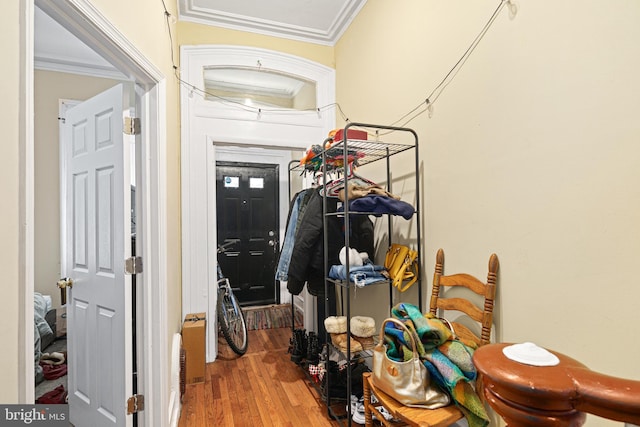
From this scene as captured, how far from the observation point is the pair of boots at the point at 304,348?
254 cm

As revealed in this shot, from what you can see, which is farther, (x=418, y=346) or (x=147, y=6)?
(x=147, y=6)

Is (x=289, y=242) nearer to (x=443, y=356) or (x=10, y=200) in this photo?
(x=443, y=356)

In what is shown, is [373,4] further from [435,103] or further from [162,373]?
[162,373]

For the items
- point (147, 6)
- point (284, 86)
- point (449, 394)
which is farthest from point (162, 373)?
point (284, 86)

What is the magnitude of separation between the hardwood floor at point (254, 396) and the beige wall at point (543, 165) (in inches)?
49.7

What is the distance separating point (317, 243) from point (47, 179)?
9.72 ft

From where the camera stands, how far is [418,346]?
4.21ft

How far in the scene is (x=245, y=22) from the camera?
2.72 meters

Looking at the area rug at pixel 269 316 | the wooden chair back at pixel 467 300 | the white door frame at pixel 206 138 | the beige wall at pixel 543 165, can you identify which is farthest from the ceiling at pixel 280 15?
the area rug at pixel 269 316

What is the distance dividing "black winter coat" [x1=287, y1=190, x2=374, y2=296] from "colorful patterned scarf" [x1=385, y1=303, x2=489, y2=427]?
0.72 meters

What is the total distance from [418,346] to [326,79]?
2.63 meters

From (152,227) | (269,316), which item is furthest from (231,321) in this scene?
(152,227)

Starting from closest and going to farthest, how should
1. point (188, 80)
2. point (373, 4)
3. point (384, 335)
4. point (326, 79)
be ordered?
1. point (384, 335)
2. point (373, 4)
3. point (188, 80)
4. point (326, 79)

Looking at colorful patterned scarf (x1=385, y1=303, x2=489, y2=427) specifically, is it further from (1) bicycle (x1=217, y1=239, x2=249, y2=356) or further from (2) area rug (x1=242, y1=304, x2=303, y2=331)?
(2) area rug (x1=242, y1=304, x2=303, y2=331)
